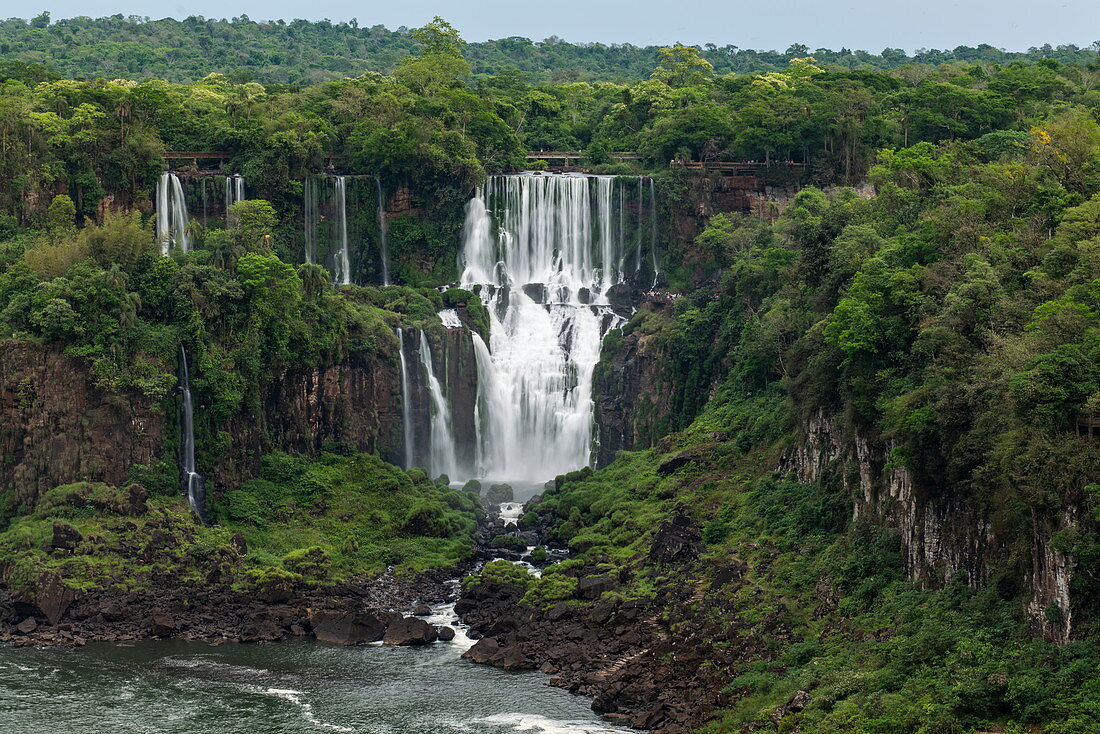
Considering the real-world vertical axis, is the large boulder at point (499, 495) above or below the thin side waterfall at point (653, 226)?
below

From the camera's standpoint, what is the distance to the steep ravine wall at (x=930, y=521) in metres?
37.2

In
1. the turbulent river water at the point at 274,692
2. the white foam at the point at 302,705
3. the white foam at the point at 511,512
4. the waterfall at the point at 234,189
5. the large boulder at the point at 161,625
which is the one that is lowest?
the white foam at the point at 302,705

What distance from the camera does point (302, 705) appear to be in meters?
45.3

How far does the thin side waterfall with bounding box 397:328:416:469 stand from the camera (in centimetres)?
6888

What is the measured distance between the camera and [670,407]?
225 ft

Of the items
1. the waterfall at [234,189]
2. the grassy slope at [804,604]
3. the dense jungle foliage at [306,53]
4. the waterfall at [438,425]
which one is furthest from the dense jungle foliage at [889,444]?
the dense jungle foliage at [306,53]

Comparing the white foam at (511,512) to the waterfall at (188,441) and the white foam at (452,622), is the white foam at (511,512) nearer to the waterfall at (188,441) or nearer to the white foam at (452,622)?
the white foam at (452,622)

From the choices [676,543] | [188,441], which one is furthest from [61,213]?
[676,543]

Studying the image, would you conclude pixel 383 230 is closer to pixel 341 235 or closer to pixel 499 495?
pixel 341 235

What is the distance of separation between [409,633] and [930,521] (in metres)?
15.7

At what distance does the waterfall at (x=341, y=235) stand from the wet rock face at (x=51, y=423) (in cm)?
1978

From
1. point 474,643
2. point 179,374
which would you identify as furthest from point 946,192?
point 179,374

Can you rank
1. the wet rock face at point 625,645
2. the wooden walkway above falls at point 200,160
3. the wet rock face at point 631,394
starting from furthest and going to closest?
the wooden walkway above falls at point 200,160, the wet rock face at point 631,394, the wet rock face at point 625,645

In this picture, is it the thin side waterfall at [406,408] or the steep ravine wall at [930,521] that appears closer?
the steep ravine wall at [930,521]
